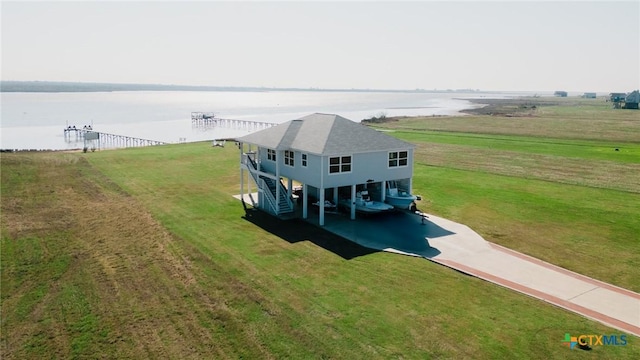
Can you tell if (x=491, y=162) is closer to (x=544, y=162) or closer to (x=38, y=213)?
(x=544, y=162)

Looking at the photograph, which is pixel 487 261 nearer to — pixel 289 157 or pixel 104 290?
pixel 289 157

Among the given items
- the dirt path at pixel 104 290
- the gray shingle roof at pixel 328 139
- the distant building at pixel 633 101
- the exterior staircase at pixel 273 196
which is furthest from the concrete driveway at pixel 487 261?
the distant building at pixel 633 101

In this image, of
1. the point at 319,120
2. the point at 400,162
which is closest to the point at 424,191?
the point at 400,162

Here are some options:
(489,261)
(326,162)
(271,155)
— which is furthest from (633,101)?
(489,261)

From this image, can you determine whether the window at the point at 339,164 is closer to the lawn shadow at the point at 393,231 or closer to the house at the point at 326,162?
the house at the point at 326,162

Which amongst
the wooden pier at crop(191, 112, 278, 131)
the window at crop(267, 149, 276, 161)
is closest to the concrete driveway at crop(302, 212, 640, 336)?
the window at crop(267, 149, 276, 161)
